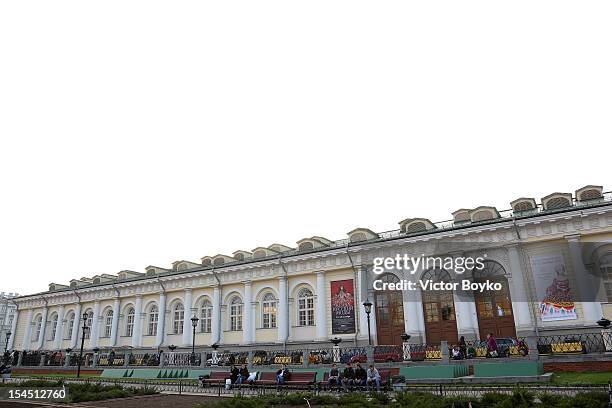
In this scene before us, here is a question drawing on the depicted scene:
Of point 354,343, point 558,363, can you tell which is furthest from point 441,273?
point 558,363

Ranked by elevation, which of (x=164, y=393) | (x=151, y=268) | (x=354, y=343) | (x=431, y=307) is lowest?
(x=164, y=393)

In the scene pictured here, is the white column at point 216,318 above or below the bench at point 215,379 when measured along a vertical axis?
above

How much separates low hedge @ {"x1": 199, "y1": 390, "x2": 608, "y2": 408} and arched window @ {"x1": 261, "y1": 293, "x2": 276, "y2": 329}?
2058 cm

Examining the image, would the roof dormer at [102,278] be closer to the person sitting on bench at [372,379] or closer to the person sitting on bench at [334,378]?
the person sitting on bench at [334,378]

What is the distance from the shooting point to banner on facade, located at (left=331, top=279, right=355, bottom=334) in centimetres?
3159

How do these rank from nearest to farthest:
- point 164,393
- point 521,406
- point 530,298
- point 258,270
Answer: point 521,406 < point 164,393 < point 530,298 < point 258,270

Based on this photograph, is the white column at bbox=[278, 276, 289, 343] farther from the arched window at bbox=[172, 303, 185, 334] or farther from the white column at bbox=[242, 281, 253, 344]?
the arched window at bbox=[172, 303, 185, 334]

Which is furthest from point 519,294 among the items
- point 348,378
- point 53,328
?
point 53,328

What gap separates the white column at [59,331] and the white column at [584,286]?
50.7 m

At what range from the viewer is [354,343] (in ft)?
101

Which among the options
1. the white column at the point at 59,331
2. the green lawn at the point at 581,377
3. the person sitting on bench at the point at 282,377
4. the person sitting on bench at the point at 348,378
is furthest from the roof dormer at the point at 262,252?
the white column at the point at 59,331

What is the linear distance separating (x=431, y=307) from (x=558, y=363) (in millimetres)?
9915

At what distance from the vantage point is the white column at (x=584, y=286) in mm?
23578

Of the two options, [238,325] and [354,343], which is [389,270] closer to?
[354,343]
